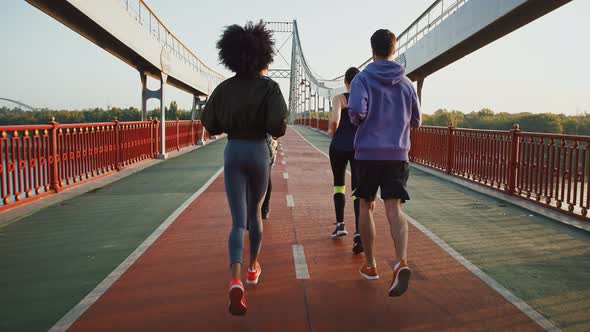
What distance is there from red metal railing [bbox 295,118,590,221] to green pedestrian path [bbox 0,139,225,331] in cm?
607

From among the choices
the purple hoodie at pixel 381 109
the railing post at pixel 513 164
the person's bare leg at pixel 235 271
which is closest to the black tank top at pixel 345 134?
the purple hoodie at pixel 381 109

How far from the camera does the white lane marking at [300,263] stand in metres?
4.80

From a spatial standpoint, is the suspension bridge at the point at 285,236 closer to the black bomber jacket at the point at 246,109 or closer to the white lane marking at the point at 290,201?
the white lane marking at the point at 290,201

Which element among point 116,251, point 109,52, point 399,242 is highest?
point 109,52

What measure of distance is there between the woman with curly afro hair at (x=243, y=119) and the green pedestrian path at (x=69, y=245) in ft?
4.88

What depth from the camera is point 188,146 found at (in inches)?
1081

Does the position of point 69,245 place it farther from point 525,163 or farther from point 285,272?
point 525,163

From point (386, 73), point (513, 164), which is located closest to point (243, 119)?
point (386, 73)

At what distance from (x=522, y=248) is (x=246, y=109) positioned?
3798 mm

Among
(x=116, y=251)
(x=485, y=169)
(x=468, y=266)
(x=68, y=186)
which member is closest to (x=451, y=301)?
(x=468, y=266)

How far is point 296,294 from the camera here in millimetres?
4262

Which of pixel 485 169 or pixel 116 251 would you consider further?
pixel 485 169

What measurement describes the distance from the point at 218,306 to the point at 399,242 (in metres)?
1.49

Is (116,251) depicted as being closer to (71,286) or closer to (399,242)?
(71,286)
